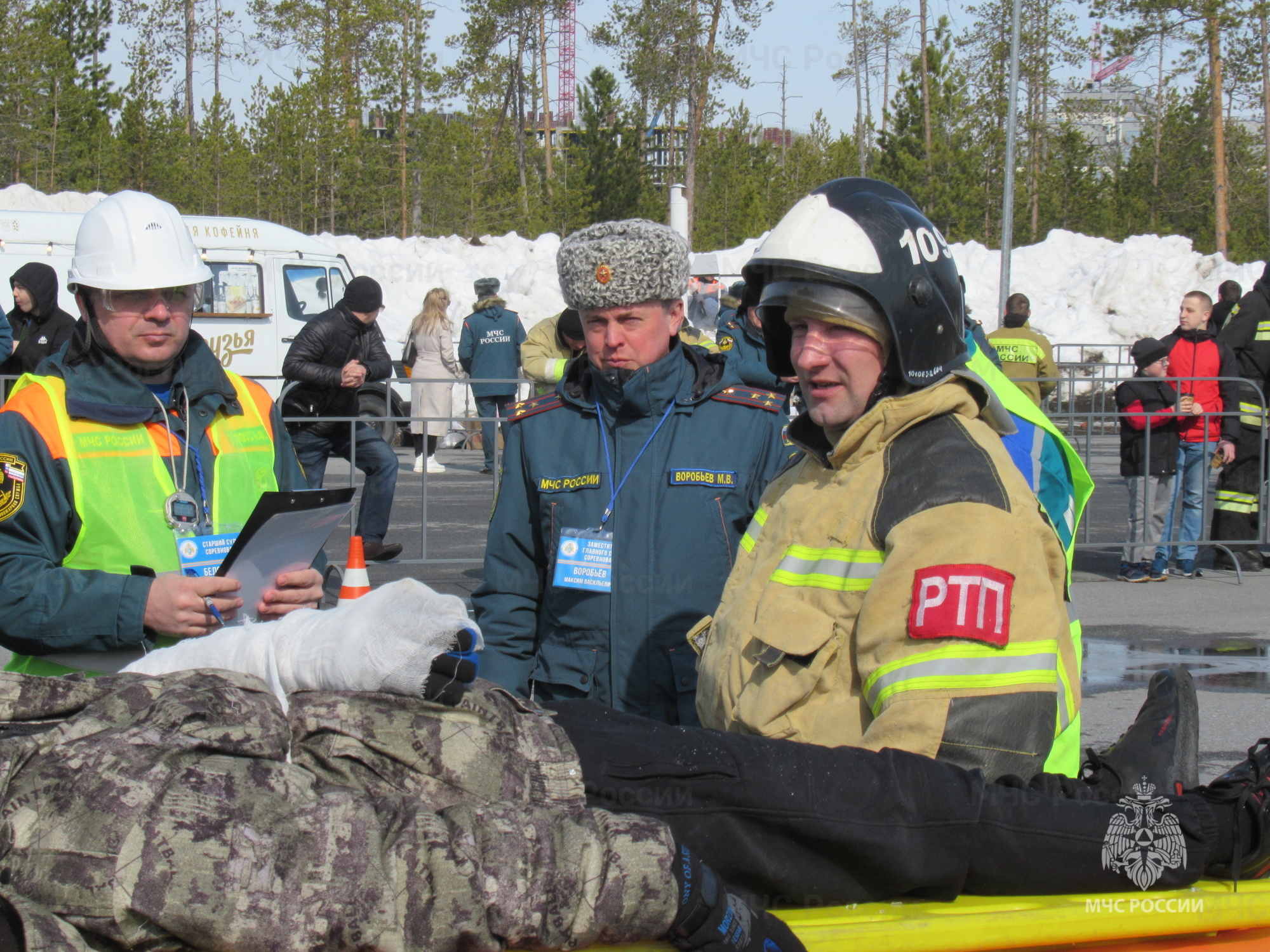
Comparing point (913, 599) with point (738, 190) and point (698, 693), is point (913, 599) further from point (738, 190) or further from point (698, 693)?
point (738, 190)

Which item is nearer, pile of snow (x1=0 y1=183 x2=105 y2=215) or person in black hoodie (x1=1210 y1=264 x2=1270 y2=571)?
person in black hoodie (x1=1210 y1=264 x2=1270 y2=571)

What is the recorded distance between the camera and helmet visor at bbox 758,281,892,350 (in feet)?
7.51

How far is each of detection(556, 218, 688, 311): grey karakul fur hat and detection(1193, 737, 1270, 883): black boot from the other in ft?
5.50

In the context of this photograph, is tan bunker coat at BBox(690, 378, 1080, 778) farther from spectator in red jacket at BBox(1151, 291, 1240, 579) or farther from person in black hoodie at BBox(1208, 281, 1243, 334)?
person in black hoodie at BBox(1208, 281, 1243, 334)

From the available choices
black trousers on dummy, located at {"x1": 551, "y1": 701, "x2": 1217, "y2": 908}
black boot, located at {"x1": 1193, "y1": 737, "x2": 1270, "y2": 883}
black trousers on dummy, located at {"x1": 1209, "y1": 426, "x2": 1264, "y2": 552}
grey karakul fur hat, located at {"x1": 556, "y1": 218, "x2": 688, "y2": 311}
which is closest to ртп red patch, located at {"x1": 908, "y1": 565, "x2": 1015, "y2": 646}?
black trousers on dummy, located at {"x1": 551, "y1": 701, "x2": 1217, "y2": 908}

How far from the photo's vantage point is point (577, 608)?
3.06 metres

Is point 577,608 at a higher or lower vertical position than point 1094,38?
lower

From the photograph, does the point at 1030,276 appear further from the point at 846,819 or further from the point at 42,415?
the point at 846,819

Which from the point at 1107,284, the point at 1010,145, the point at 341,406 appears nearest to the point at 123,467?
the point at 341,406

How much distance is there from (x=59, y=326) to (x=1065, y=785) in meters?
8.63

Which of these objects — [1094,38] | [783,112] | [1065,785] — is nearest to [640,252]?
[1065,785]

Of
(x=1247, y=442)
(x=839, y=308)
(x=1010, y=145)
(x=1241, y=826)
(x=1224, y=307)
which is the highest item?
(x=1010, y=145)

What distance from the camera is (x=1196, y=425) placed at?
8.92 m

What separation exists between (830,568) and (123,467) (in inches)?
67.8
